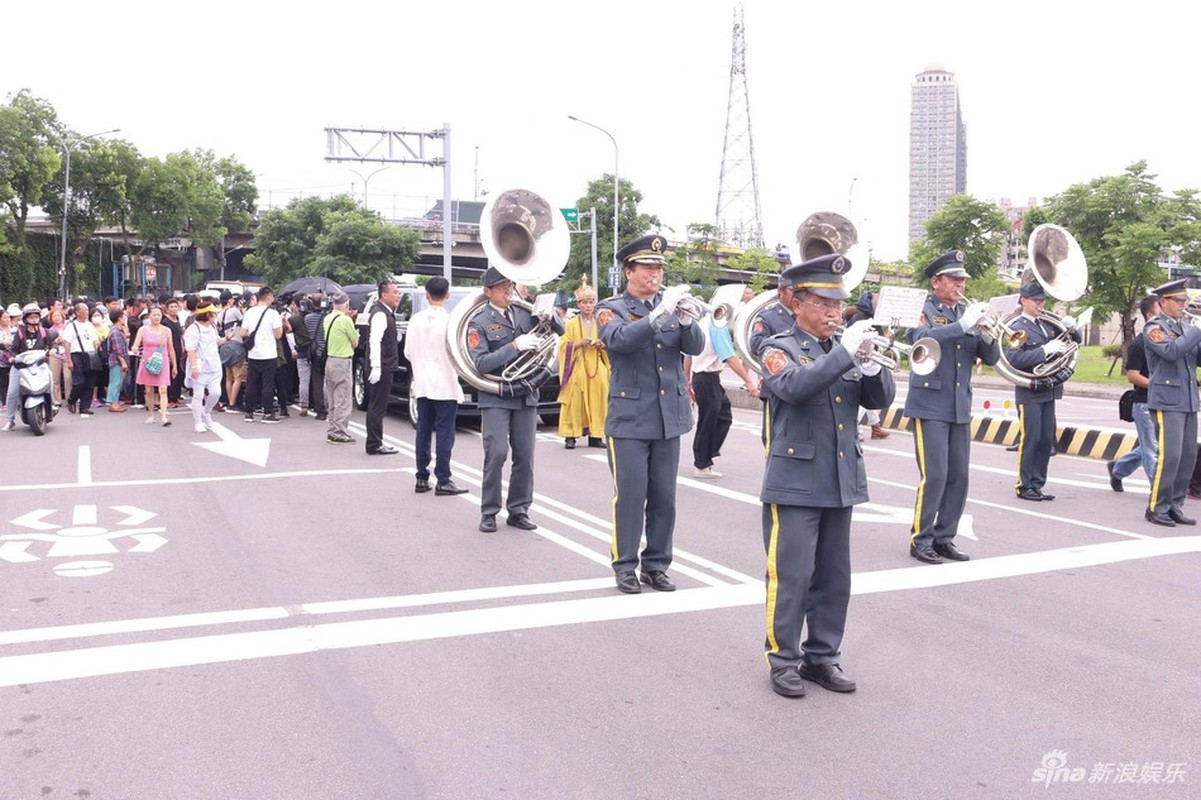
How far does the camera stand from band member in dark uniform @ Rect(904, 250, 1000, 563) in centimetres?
746

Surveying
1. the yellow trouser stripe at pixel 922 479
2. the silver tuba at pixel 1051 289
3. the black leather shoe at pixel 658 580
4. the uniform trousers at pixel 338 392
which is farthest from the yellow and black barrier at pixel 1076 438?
the black leather shoe at pixel 658 580

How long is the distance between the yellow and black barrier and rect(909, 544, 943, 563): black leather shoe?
17.6ft

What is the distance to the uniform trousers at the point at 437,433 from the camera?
32.9 feet

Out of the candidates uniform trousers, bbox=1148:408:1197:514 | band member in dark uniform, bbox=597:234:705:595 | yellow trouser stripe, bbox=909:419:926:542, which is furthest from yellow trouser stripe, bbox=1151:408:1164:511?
band member in dark uniform, bbox=597:234:705:595

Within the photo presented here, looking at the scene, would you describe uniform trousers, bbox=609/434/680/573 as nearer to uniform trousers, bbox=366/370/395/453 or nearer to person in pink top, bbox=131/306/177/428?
uniform trousers, bbox=366/370/395/453

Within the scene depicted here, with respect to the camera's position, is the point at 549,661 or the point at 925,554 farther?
the point at 925,554

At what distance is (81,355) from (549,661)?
1402cm

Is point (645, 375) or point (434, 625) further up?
point (645, 375)

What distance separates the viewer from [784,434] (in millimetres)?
5035

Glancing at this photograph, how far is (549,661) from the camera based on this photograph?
5285mm

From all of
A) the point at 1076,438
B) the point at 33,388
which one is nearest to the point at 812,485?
the point at 1076,438

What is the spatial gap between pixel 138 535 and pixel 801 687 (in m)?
5.40

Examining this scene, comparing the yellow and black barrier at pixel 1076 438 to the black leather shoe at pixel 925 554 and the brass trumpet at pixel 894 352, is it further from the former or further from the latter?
the brass trumpet at pixel 894 352

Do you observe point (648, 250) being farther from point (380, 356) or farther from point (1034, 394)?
point (380, 356)
